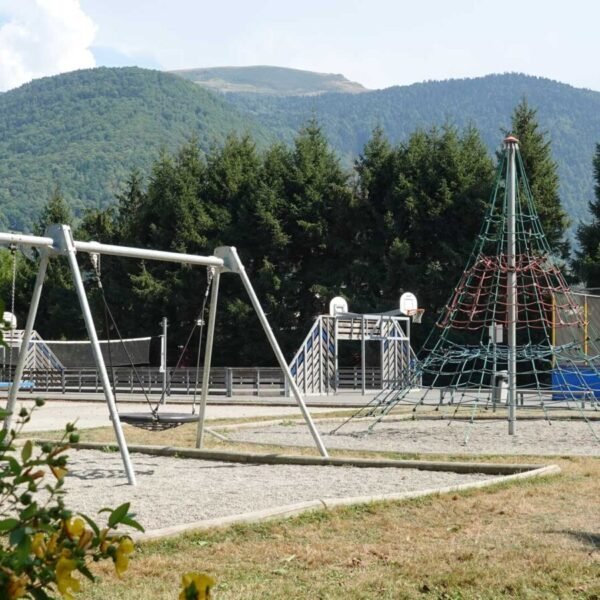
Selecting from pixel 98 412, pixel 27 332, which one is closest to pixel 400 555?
pixel 27 332

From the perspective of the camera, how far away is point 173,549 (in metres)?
6.19

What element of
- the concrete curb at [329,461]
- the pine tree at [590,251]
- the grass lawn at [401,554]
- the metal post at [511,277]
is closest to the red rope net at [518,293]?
the metal post at [511,277]

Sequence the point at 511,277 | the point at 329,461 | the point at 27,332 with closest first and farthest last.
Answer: the point at 27,332
the point at 329,461
the point at 511,277

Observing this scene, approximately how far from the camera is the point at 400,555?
595 cm

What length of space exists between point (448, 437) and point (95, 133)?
6429 inches

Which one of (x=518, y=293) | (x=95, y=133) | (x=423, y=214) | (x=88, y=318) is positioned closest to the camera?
(x=88, y=318)

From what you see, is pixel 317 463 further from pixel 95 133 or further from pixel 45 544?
pixel 95 133

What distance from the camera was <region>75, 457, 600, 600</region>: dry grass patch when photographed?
5152 millimetres

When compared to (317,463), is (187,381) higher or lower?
lower

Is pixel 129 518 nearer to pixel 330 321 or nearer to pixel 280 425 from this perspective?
pixel 280 425

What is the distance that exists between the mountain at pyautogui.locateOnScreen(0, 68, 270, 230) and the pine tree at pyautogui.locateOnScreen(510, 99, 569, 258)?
9870 cm

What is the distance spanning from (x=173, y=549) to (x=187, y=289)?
36.0 meters

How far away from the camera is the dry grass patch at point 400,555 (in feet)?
16.9

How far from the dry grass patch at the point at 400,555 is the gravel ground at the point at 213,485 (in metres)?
0.86
